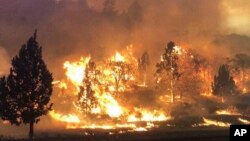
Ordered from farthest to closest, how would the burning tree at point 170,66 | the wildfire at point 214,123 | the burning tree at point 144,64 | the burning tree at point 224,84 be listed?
the burning tree at point 144,64 < the burning tree at point 170,66 < the burning tree at point 224,84 < the wildfire at point 214,123

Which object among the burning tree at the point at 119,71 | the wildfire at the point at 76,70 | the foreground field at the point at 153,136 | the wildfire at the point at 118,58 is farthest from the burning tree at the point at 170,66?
the foreground field at the point at 153,136

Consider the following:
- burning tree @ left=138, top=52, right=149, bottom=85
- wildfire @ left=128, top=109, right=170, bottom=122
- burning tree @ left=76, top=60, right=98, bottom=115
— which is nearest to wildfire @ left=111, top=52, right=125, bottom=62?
burning tree @ left=138, top=52, right=149, bottom=85

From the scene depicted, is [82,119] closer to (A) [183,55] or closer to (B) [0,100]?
(B) [0,100]

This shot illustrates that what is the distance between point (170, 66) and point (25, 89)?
87285mm

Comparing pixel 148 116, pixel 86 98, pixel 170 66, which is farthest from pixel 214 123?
pixel 170 66

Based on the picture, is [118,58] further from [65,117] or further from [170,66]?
[65,117]

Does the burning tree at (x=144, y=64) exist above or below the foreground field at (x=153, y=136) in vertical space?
above

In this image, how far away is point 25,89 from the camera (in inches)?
2280

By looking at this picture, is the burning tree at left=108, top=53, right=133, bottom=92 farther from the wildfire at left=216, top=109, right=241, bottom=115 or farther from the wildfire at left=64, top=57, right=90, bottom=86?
the wildfire at left=216, top=109, right=241, bottom=115

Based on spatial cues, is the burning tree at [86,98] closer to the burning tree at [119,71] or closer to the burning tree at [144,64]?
the burning tree at [119,71]

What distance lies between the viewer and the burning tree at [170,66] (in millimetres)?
134750

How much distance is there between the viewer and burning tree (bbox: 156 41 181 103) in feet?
442

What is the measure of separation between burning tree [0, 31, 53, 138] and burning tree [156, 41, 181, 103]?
81120 millimetres

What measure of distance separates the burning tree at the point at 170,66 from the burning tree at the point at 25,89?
81.1 m
